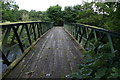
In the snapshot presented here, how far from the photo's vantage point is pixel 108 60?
1430mm

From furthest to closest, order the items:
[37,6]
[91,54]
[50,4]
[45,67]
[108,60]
Answer: [37,6], [50,4], [45,67], [91,54], [108,60]

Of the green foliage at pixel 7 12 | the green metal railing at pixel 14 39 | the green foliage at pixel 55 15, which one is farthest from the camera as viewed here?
the green foliage at pixel 55 15

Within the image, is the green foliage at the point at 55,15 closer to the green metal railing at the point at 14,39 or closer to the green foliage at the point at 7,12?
the green foliage at the point at 7,12

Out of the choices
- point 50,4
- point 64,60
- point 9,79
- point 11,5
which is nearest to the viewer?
point 9,79

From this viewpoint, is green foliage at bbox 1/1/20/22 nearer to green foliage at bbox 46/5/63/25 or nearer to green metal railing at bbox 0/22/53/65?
green metal railing at bbox 0/22/53/65

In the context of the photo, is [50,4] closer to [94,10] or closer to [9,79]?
[94,10]

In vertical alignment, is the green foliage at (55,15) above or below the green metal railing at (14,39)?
above

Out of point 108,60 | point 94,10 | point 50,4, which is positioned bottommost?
point 108,60

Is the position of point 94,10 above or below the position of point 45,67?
above

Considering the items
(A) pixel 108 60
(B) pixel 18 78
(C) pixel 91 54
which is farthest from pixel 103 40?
(B) pixel 18 78

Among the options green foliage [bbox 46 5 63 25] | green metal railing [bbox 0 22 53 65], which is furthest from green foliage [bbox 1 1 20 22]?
green foliage [bbox 46 5 63 25]

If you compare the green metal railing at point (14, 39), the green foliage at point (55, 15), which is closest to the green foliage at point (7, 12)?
the green metal railing at point (14, 39)

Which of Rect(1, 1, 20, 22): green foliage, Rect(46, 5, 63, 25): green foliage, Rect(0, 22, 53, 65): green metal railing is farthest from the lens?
Rect(46, 5, 63, 25): green foliage

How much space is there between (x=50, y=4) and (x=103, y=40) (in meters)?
38.4
